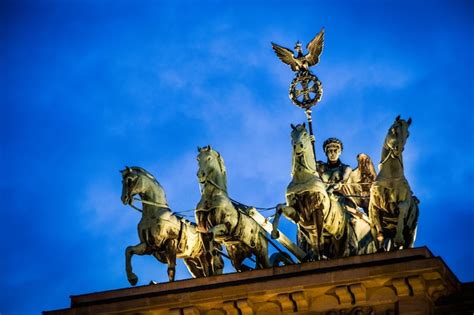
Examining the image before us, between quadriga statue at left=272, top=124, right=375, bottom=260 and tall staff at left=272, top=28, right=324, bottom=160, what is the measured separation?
3.80 meters

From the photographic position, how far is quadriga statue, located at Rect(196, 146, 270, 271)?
41594 millimetres

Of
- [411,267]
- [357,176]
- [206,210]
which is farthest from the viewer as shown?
[357,176]

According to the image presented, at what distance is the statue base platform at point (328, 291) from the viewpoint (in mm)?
39000

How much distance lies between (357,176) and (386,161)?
149 inches

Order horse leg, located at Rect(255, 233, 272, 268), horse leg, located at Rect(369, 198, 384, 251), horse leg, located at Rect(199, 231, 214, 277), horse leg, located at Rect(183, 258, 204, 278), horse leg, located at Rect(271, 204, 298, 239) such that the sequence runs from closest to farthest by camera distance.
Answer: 1. horse leg, located at Rect(369, 198, 384, 251)
2. horse leg, located at Rect(271, 204, 298, 239)
3. horse leg, located at Rect(199, 231, 214, 277)
4. horse leg, located at Rect(255, 233, 272, 268)
5. horse leg, located at Rect(183, 258, 204, 278)

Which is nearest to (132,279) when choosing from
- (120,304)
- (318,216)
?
(120,304)

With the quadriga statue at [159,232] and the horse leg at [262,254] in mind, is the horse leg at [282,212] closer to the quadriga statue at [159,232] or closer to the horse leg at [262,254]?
the horse leg at [262,254]

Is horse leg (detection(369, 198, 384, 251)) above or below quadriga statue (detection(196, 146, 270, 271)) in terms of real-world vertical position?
below

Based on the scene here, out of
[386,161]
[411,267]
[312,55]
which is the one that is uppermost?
[312,55]

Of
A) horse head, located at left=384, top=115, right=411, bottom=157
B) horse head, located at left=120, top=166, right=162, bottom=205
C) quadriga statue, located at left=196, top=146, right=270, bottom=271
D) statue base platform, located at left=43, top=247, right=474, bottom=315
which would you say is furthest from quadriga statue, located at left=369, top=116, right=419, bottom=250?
horse head, located at left=120, top=166, right=162, bottom=205

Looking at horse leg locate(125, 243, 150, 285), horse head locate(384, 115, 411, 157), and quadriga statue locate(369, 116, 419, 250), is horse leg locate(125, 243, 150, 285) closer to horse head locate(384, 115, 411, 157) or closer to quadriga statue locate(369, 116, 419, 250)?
quadriga statue locate(369, 116, 419, 250)

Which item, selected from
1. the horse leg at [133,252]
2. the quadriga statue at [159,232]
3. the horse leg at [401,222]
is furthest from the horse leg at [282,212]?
the horse leg at [133,252]

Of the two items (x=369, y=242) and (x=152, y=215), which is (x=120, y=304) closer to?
(x=152, y=215)

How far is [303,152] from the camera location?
41031 millimetres
